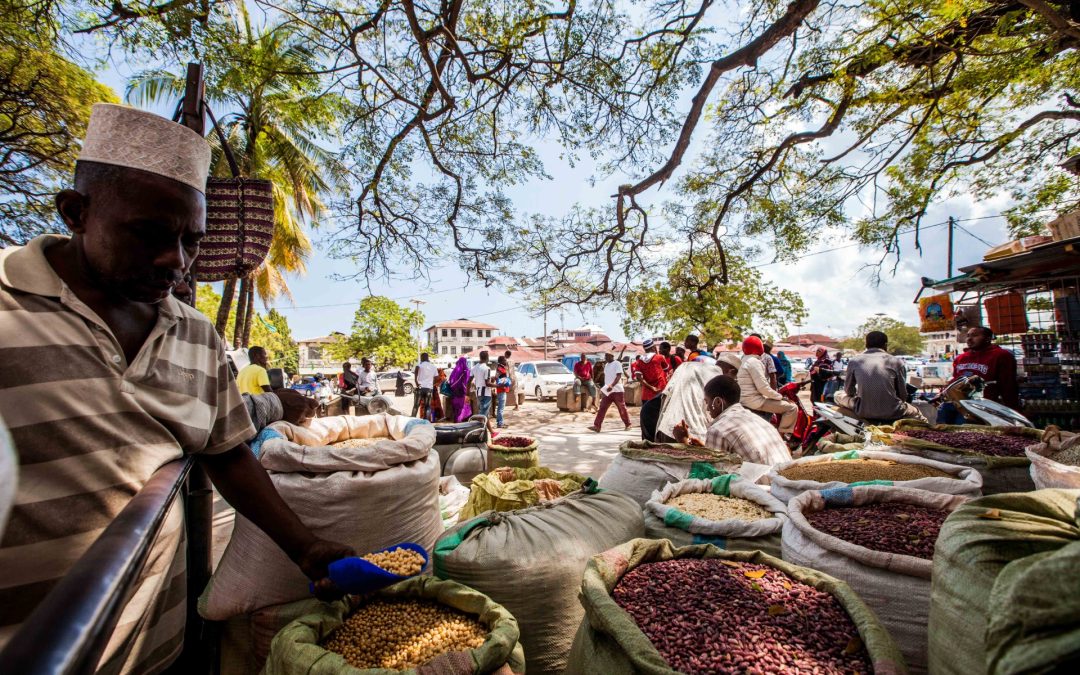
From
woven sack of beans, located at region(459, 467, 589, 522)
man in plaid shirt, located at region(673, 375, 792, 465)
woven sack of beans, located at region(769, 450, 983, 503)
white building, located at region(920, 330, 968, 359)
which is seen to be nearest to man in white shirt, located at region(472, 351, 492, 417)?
man in plaid shirt, located at region(673, 375, 792, 465)

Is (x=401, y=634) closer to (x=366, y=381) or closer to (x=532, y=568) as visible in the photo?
(x=532, y=568)

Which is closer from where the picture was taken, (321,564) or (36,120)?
(321,564)

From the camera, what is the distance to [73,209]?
45.1 inches

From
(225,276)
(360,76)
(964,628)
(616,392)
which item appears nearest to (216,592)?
(225,276)

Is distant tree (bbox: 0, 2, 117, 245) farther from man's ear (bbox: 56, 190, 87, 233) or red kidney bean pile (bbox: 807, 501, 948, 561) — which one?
red kidney bean pile (bbox: 807, 501, 948, 561)

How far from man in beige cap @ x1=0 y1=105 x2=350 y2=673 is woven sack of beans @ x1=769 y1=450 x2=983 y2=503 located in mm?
2066

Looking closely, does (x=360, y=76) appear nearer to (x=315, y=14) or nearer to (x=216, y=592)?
(x=315, y=14)

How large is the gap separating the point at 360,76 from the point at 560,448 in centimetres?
578

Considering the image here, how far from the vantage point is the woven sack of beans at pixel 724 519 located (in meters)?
2.07

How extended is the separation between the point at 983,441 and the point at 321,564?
3859 millimetres

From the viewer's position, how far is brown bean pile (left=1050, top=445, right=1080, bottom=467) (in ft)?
6.76

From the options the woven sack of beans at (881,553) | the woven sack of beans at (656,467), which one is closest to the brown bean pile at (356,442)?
the woven sack of beans at (656,467)

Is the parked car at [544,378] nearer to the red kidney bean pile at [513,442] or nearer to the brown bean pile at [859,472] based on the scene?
the red kidney bean pile at [513,442]

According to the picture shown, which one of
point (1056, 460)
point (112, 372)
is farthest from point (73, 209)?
point (1056, 460)
